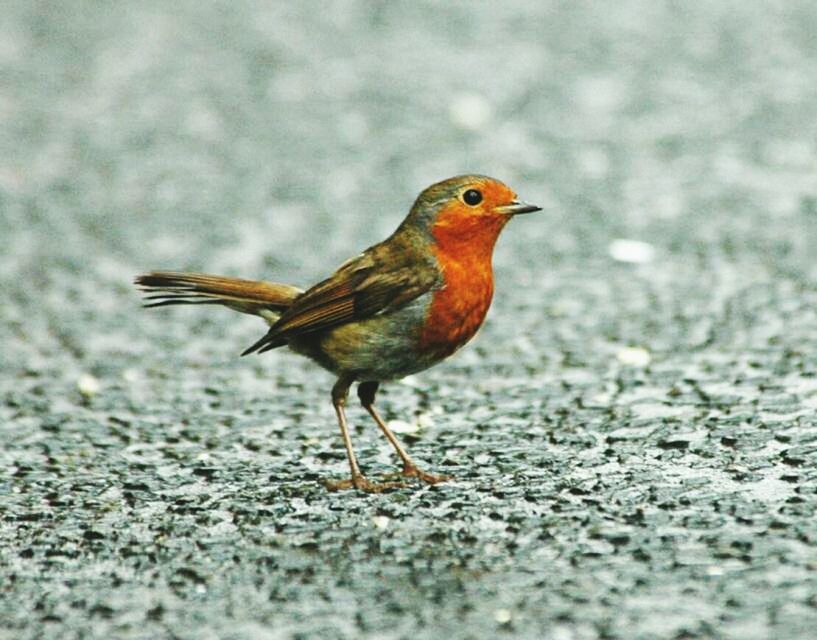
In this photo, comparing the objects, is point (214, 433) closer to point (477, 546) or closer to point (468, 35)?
point (477, 546)

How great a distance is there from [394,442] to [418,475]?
6.7 inches

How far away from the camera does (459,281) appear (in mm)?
4703

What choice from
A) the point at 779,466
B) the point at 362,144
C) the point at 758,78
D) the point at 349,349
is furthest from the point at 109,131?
the point at 779,466

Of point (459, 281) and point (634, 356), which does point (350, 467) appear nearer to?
point (459, 281)

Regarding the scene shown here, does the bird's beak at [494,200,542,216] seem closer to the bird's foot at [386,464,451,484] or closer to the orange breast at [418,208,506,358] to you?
the orange breast at [418,208,506,358]

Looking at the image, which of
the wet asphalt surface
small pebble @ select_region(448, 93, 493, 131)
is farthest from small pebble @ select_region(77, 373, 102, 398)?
small pebble @ select_region(448, 93, 493, 131)

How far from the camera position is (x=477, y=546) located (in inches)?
160

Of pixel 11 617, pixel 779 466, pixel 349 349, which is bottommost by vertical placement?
pixel 11 617

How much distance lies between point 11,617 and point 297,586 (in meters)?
0.69

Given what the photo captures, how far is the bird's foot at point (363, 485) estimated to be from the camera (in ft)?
15.1

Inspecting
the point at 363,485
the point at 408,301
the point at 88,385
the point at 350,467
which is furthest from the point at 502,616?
the point at 88,385

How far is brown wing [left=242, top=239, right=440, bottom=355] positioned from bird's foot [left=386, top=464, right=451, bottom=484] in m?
0.49

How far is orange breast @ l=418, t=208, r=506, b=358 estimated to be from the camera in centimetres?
466

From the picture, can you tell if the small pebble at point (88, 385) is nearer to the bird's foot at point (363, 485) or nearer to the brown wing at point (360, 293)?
the brown wing at point (360, 293)
